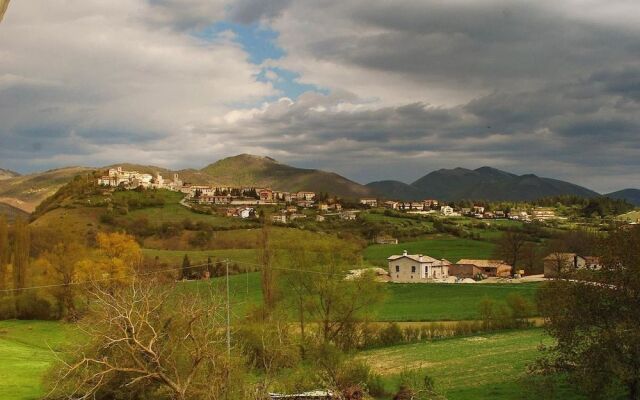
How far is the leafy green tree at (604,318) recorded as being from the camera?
22.8 meters

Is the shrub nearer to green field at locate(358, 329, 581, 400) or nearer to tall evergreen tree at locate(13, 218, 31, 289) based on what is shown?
green field at locate(358, 329, 581, 400)

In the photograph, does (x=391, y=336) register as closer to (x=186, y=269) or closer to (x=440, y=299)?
(x=440, y=299)

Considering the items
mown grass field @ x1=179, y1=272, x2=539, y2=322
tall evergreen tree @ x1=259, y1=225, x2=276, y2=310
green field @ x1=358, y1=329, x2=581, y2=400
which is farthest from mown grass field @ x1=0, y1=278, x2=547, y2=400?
tall evergreen tree @ x1=259, y1=225, x2=276, y2=310

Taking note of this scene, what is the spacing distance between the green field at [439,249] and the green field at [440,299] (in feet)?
70.3

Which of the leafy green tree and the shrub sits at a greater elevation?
the leafy green tree

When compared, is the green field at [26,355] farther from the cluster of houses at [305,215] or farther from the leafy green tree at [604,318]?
the cluster of houses at [305,215]

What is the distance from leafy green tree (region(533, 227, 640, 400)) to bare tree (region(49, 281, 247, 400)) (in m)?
13.9

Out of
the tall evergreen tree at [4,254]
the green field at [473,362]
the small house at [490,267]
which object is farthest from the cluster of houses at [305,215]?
the green field at [473,362]

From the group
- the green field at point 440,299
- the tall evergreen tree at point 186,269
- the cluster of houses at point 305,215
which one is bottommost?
the green field at point 440,299

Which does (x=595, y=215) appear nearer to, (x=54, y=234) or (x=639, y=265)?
(x=54, y=234)

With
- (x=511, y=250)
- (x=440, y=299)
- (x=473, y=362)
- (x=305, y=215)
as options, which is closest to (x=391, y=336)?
(x=473, y=362)

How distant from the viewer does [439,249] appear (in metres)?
125

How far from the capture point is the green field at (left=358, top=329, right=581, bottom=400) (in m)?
31.3

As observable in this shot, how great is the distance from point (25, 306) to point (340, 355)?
53.2 metres
